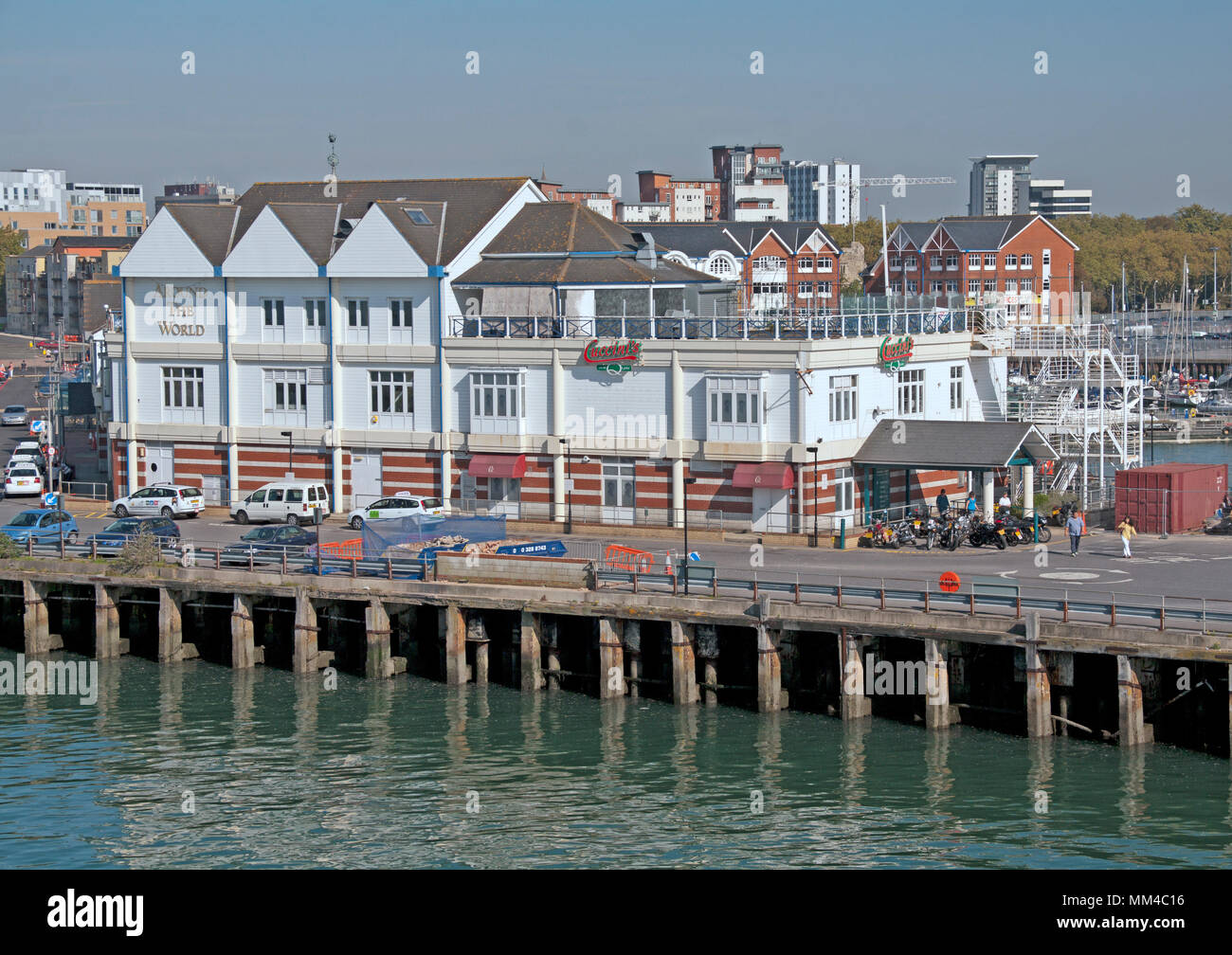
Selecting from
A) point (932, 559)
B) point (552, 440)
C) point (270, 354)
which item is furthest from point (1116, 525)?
point (270, 354)

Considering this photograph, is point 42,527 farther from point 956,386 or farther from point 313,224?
point 956,386

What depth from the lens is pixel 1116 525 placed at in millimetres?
63719

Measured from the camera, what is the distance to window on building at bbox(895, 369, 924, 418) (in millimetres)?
70000

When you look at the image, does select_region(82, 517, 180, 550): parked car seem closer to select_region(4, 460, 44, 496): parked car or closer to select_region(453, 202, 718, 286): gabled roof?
select_region(453, 202, 718, 286): gabled roof

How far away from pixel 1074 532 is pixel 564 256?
25.0 metres

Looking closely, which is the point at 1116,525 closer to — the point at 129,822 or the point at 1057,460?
the point at 1057,460

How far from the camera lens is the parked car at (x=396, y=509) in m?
67.4

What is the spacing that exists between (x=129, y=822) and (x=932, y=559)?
2956cm

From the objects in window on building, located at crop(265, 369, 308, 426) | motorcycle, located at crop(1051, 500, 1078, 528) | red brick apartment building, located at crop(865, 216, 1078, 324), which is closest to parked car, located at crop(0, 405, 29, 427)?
window on building, located at crop(265, 369, 308, 426)

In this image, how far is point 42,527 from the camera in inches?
2564

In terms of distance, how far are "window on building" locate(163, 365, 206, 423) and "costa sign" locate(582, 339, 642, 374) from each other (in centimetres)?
1938

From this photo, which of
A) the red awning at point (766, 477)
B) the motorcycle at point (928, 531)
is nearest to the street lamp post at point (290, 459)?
the red awning at point (766, 477)

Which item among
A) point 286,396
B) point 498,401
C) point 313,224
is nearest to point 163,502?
point 286,396

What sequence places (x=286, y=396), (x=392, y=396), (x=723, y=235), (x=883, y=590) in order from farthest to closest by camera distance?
1. (x=723, y=235)
2. (x=286, y=396)
3. (x=392, y=396)
4. (x=883, y=590)
